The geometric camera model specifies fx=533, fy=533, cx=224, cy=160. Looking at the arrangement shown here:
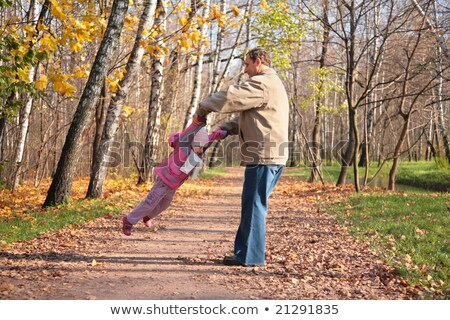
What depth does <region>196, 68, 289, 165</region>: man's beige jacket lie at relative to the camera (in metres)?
5.90

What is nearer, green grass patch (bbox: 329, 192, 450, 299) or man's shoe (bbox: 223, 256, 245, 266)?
green grass patch (bbox: 329, 192, 450, 299)

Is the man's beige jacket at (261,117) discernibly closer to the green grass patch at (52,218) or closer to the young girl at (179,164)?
the young girl at (179,164)

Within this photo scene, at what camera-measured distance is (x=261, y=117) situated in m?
6.11

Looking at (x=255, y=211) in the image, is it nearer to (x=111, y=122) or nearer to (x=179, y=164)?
(x=179, y=164)

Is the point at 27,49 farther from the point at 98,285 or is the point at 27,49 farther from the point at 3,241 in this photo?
the point at 98,285

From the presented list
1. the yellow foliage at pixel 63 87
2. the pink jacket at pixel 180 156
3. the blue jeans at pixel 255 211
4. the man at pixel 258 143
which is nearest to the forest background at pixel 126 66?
the yellow foliage at pixel 63 87

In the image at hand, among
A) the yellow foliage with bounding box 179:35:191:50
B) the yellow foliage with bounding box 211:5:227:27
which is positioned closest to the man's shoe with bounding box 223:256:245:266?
the yellow foliage with bounding box 179:35:191:50

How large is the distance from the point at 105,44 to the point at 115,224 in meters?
3.88

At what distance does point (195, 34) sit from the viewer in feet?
42.3

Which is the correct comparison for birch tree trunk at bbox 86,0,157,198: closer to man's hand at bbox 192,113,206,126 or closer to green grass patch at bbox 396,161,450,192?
man's hand at bbox 192,113,206,126

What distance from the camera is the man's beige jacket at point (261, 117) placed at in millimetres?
5898

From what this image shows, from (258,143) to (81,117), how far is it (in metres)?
5.74

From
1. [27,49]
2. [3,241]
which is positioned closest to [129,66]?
[27,49]

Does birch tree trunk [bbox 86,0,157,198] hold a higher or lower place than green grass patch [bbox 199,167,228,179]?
higher
